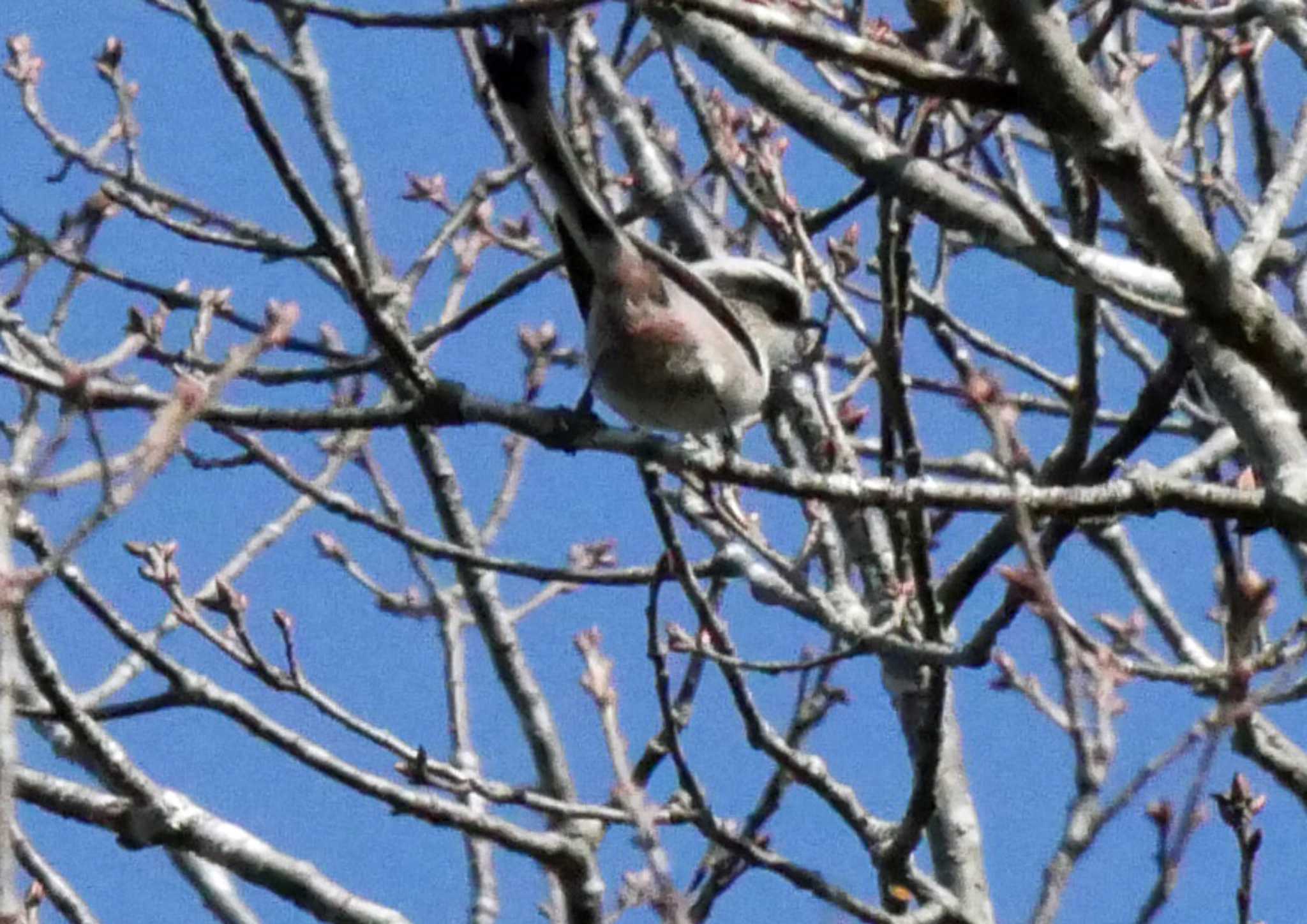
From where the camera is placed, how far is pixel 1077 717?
9.46 ft

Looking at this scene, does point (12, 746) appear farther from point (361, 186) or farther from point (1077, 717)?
point (361, 186)

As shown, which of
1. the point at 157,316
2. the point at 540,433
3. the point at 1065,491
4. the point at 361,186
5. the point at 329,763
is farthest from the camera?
the point at 361,186

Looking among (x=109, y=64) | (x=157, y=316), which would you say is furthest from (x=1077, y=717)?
(x=109, y=64)

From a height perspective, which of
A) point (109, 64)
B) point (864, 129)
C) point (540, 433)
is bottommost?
point (540, 433)

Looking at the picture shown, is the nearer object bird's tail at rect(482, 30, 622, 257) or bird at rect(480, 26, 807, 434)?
bird's tail at rect(482, 30, 622, 257)

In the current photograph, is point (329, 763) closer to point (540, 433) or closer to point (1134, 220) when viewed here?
point (540, 433)

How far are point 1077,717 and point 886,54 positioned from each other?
1014mm

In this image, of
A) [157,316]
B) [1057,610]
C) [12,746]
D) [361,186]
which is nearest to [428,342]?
[157,316]

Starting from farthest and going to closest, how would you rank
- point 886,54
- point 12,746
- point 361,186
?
1. point 361,186
2. point 886,54
3. point 12,746

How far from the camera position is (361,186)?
4641mm

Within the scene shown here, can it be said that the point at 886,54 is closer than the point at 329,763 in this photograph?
Yes

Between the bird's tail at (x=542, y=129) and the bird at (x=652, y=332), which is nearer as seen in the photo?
the bird's tail at (x=542, y=129)

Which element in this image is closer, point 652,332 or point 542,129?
point 542,129

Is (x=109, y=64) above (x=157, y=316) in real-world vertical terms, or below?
above
